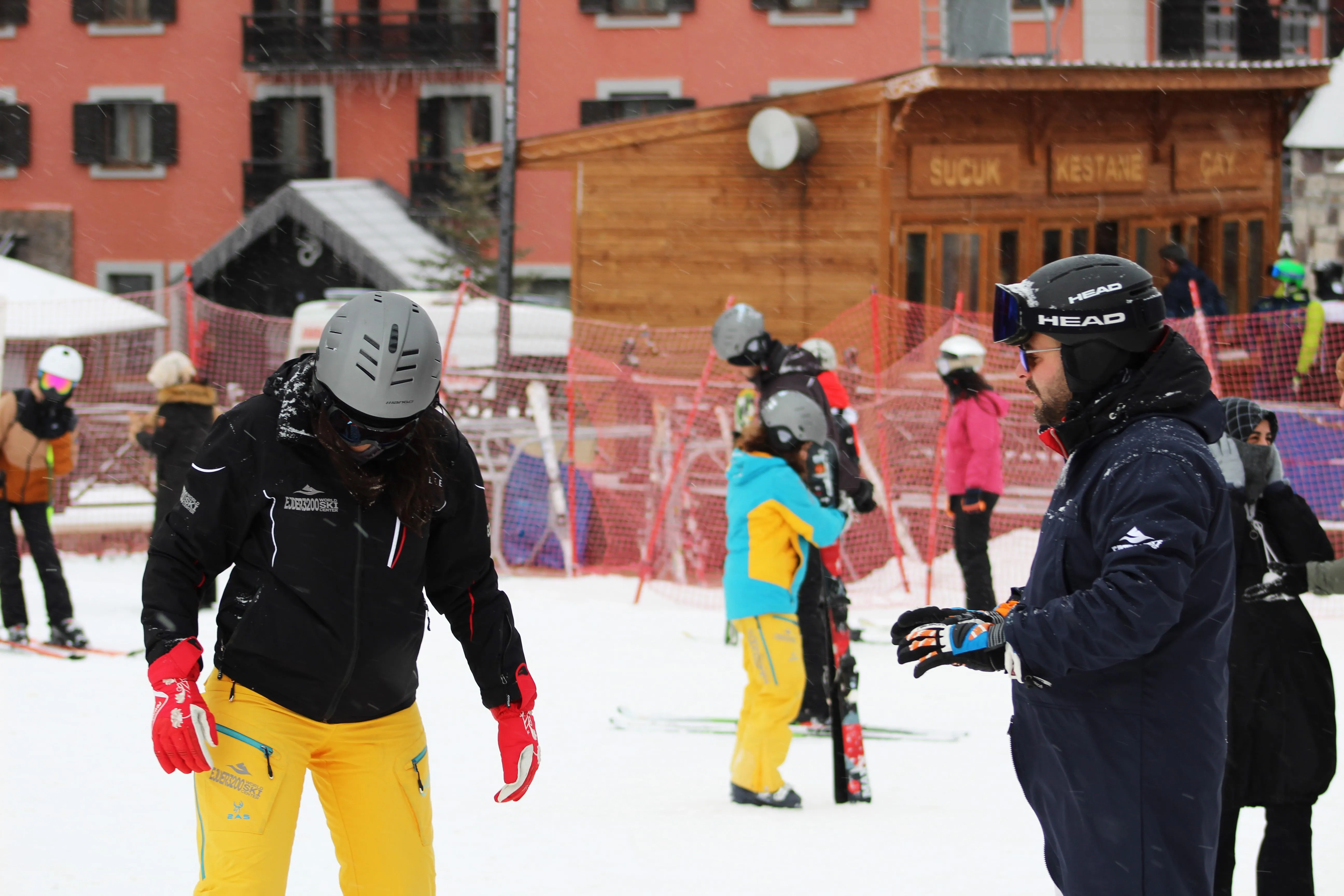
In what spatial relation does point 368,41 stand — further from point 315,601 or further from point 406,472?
point 315,601

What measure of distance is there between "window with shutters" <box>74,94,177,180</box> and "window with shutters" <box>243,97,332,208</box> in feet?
5.72

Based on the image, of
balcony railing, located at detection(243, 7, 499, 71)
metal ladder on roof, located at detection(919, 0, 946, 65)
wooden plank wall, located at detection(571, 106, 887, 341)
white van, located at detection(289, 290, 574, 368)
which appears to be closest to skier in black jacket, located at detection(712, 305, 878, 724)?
wooden plank wall, located at detection(571, 106, 887, 341)

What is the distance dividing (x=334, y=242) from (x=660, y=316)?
14116 mm

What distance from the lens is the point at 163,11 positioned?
31281 mm

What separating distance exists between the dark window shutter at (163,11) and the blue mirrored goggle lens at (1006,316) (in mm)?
31660

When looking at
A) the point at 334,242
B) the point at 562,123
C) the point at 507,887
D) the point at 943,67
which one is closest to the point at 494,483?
the point at 943,67

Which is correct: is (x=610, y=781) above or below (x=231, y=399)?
below

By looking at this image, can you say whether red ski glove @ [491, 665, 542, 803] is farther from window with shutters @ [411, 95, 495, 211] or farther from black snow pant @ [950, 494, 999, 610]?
window with shutters @ [411, 95, 495, 211]

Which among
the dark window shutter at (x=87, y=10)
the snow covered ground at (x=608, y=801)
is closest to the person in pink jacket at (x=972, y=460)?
the snow covered ground at (x=608, y=801)

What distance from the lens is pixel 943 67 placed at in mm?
12898

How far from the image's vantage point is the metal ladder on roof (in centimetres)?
1566

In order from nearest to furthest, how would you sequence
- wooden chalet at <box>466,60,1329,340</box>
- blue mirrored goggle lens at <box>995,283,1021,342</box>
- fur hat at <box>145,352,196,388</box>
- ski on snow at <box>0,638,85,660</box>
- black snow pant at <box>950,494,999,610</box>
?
1. blue mirrored goggle lens at <box>995,283,1021,342</box>
2. ski on snow at <box>0,638,85,660</box>
3. black snow pant at <box>950,494,999,610</box>
4. fur hat at <box>145,352,196,388</box>
5. wooden chalet at <box>466,60,1329,340</box>

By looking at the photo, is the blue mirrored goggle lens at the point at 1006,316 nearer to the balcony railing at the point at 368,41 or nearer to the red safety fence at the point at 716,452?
the red safety fence at the point at 716,452

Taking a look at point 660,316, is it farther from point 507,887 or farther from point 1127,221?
point 507,887
